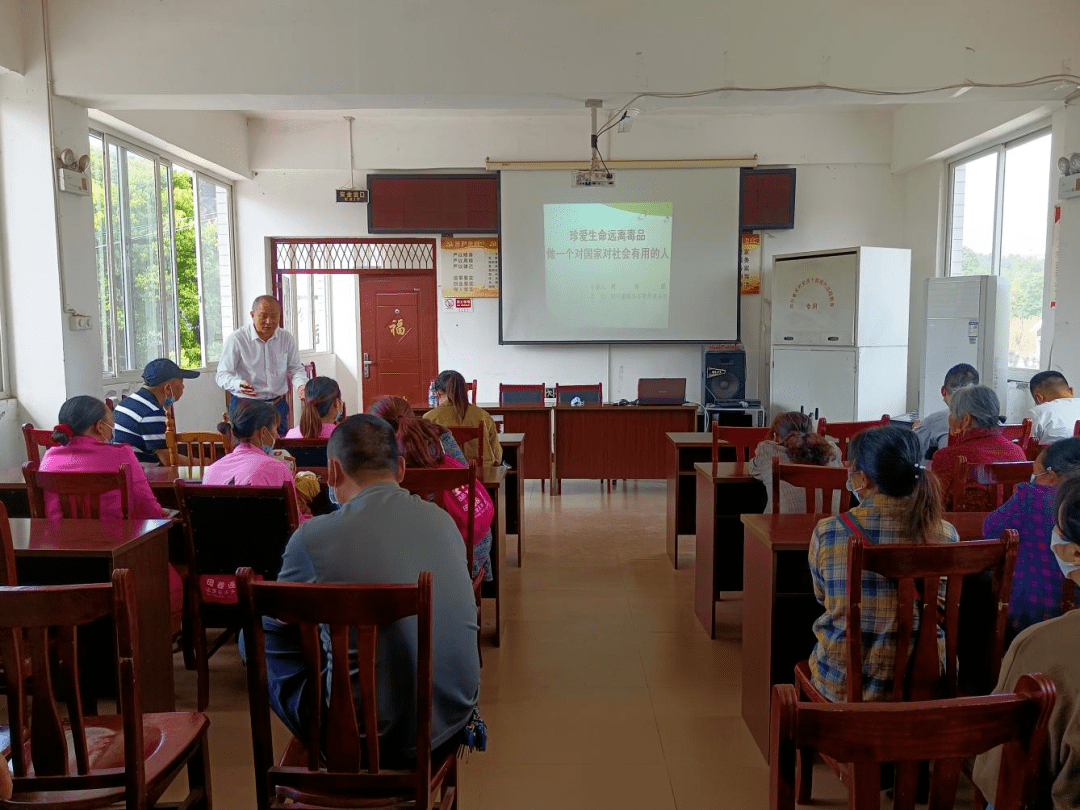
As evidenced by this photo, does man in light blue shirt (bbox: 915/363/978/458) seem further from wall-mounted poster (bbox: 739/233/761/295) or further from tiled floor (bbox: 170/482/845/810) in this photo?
wall-mounted poster (bbox: 739/233/761/295)

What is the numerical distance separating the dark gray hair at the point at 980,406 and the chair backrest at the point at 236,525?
2758 mm

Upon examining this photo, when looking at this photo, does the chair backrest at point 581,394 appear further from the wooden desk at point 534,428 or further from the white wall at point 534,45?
the white wall at point 534,45

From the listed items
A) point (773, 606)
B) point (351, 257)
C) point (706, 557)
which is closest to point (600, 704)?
point (773, 606)

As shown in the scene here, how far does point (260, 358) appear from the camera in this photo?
5.30m

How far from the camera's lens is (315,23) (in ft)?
16.1

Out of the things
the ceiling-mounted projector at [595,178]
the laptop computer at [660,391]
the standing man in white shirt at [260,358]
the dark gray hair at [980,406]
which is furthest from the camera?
the laptop computer at [660,391]

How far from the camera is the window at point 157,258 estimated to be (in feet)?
20.0

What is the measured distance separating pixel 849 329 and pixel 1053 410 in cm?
288

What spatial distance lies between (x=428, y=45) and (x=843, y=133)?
4.88 meters

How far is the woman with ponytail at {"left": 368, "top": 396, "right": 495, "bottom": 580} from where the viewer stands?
297cm

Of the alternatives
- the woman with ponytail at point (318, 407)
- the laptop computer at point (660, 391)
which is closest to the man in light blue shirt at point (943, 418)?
the laptop computer at point (660, 391)

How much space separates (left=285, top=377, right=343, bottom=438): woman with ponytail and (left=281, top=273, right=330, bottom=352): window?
550 centimetres

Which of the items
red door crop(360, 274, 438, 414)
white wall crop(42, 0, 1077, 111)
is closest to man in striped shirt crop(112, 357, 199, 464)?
white wall crop(42, 0, 1077, 111)

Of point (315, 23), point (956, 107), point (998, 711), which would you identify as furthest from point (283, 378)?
point (956, 107)
